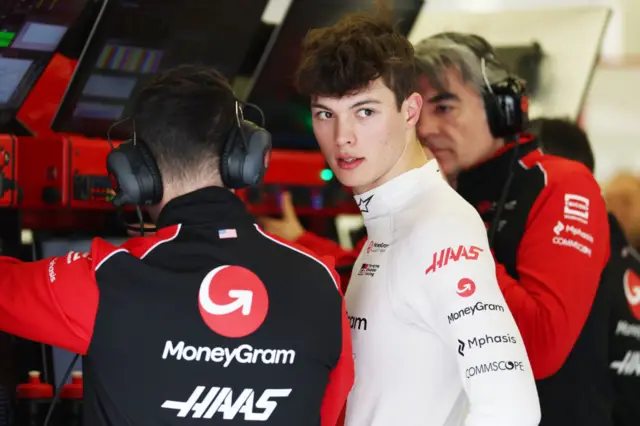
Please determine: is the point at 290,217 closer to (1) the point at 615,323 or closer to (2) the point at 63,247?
(2) the point at 63,247

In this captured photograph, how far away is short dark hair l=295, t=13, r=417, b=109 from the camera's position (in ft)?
5.50

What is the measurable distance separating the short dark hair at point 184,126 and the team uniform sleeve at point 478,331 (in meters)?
0.40

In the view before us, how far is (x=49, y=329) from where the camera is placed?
1383mm

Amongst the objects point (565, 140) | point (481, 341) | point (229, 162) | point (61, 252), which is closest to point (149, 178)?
point (229, 162)

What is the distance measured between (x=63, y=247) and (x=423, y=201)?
3.03 ft

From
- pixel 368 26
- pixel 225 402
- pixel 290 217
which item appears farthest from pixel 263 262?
pixel 290 217

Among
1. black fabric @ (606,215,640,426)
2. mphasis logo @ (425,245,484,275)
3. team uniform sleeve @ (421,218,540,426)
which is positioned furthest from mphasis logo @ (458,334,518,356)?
black fabric @ (606,215,640,426)

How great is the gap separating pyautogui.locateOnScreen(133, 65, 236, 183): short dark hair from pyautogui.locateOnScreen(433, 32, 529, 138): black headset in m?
0.80

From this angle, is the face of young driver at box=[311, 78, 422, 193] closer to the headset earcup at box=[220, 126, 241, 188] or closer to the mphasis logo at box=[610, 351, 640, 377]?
the headset earcup at box=[220, 126, 241, 188]

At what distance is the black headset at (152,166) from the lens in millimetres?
1463

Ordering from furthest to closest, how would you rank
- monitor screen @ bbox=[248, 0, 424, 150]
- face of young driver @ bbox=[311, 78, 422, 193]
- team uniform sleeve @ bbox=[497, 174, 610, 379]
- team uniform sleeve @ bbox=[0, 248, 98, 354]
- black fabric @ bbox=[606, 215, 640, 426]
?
monitor screen @ bbox=[248, 0, 424, 150]
black fabric @ bbox=[606, 215, 640, 426]
team uniform sleeve @ bbox=[497, 174, 610, 379]
face of young driver @ bbox=[311, 78, 422, 193]
team uniform sleeve @ bbox=[0, 248, 98, 354]

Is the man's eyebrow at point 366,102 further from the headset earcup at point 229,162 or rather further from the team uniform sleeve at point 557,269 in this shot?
the team uniform sleeve at point 557,269

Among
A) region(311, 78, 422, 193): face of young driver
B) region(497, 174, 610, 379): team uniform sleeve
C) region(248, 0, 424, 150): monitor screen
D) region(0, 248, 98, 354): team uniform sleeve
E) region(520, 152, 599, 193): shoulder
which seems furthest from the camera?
region(248, 0, 424, 150): monitor screen

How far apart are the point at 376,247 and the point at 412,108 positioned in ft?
0.85
